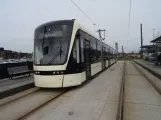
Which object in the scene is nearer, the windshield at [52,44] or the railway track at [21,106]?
the railway track at [21,106]

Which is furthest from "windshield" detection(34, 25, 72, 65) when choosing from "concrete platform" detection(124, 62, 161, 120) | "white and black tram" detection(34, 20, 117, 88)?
"concrete platform" detection(124, 62, 161, 120)

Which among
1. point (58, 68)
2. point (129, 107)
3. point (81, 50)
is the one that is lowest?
point (129, 107)

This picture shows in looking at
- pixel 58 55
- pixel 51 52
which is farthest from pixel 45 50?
pixel 58 55

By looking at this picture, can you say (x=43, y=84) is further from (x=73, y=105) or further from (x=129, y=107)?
(x=129, y=107)

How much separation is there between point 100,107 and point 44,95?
325cm

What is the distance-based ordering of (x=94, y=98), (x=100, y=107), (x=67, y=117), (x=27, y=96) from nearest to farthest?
(x=67, y=117) → (x=100, y=107) → (x=94, y=98) → (x=27, y=96)

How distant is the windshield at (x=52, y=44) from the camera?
10086mm

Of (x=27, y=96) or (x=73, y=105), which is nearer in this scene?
(x=73, y=105)

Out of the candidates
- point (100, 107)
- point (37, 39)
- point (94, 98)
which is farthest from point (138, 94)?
point (37, 39)

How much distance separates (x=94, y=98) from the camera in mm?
8594

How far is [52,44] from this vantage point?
1038 cm

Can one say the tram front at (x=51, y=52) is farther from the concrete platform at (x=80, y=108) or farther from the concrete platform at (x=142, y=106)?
the concrete platform at (x=142, y=106)

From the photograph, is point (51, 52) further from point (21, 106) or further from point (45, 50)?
point (21, 106)

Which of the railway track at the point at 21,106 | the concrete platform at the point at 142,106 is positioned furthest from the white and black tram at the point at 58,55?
the concrete platform at the point at 142,106
